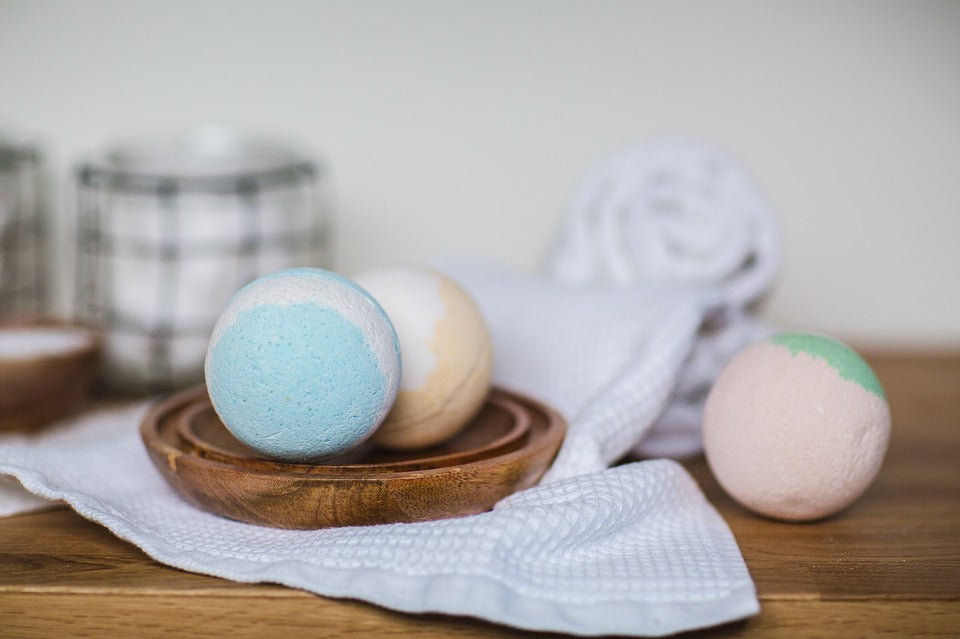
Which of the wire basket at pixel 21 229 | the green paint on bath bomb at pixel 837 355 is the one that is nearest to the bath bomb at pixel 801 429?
the green paint on bath bomb at pixel 837 355

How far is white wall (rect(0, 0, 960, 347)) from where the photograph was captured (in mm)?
960

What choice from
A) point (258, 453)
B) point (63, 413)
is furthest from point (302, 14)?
point (258, 453)

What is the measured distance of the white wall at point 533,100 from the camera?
3.15 ft

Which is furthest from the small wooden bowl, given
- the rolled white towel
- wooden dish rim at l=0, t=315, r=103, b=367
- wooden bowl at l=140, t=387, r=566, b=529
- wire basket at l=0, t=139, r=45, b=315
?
wire basket at l=0, t=139, r=45, b=315

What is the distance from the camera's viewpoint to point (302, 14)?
3.15ft

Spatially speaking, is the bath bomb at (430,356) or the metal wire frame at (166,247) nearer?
the bath bomb at (430,356)

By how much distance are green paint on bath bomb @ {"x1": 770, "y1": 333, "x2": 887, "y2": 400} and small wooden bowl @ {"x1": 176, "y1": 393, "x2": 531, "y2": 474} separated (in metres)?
0.17

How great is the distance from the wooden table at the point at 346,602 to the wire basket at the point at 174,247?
0.24m

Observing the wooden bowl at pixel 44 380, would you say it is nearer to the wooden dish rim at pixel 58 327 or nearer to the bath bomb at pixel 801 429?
the wooden dish rim at pixel 58 327

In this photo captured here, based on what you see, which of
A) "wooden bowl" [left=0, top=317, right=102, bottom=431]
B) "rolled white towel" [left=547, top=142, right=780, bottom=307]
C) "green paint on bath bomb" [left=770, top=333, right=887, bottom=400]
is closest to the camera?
"green paint on bath bomb" [left=770, top=333, right=887, bottom=400]

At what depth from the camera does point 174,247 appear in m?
0.76

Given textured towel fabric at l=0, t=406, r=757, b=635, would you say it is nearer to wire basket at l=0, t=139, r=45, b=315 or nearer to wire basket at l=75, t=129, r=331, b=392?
wire basket at l=75, t=129, r=331, b=392

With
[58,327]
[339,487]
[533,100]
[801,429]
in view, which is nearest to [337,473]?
[339,487]

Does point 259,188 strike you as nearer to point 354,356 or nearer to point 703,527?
point 354,356
